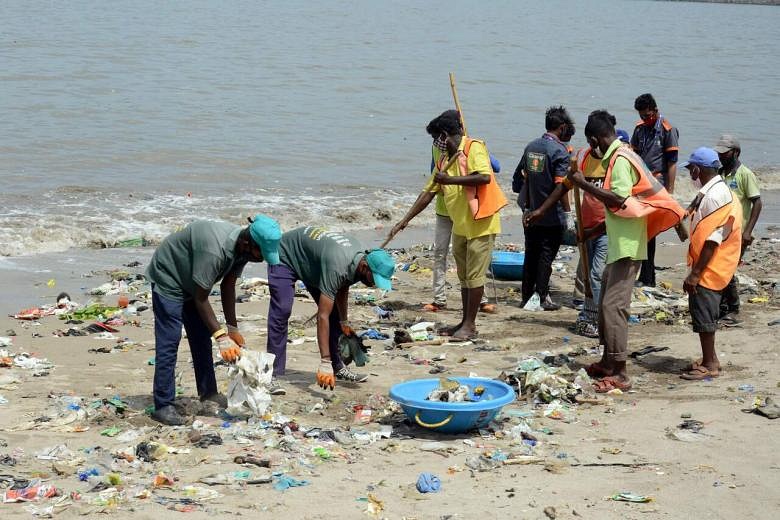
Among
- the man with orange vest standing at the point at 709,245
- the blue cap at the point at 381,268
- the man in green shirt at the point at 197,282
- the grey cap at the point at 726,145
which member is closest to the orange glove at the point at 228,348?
the man in green shirt at the point at 197,282

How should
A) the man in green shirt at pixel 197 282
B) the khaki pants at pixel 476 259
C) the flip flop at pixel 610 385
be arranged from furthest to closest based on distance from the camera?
1. the khaki pants at pixel 476 259
2. the flip flop at pixel 610 385
3. the man in green shirt at pixel 197 282

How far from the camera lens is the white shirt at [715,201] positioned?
279 inches

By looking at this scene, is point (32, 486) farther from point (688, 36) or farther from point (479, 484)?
point (688, 36)

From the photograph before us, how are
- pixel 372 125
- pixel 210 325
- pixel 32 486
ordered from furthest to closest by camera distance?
pixel 372 125 → pixel 210 325 → pixel 32 486

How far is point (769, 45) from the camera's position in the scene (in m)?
47.9

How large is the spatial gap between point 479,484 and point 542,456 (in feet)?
1.88

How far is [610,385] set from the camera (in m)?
7.12

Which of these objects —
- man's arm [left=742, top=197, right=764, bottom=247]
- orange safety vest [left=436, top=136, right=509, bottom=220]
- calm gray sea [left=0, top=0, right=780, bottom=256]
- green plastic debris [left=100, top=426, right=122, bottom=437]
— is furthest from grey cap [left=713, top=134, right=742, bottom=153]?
calm gray sea [left=0, top=0, right=780, bottom=256]

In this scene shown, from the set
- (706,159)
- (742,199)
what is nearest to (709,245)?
(706,159)

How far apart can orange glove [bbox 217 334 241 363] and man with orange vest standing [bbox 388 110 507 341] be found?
2.84m

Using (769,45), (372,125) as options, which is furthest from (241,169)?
(769,45)

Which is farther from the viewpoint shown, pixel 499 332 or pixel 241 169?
pixel 241 169

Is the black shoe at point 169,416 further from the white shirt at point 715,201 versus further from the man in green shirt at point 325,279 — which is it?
the white shirt at point 715,201

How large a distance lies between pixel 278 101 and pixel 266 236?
64.2ft
